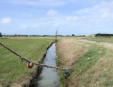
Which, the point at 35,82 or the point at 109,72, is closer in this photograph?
the point at 109,72

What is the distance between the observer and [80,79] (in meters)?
14.7

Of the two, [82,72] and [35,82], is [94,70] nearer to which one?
[82,72]

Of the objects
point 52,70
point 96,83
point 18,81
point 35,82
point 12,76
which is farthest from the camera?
point 52,70

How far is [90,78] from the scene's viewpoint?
13867 millimetres

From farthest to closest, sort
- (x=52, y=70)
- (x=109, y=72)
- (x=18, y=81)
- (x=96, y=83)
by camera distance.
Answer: (x=52, y=70) → (x=18, y=81) → (x=109, y=72) → (x=96, y=83)

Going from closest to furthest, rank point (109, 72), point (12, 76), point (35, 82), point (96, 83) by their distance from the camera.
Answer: point (96, 83) → point (109, 72) → point (12, 76) → point (35, 82)

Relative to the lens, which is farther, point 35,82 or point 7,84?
point 35,82

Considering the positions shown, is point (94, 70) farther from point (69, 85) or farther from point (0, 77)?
point (0, 77)

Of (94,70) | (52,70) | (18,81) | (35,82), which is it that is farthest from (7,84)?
(52,70)

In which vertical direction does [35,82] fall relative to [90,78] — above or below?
below

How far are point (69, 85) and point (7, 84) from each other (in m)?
4.84

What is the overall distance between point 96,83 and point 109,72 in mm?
1558

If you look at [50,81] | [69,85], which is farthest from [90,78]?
[50,81]

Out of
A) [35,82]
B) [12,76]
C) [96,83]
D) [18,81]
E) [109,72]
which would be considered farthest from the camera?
[35,82]
